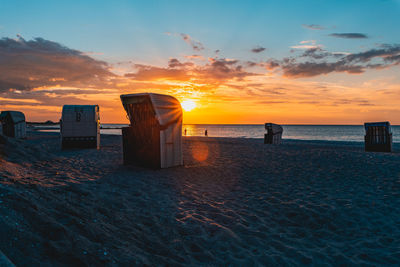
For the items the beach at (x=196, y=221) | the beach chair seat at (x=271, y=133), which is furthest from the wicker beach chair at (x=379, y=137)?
the beach at (x=196, y=221)

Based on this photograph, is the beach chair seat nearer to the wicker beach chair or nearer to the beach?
the wicker beach chair

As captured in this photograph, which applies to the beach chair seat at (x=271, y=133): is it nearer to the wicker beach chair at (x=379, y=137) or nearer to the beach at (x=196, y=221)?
the wicker beach chair at (x=379, y=137)

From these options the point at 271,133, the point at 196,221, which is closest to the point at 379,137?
the point at 271,133

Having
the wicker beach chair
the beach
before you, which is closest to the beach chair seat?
the wicker beach chair

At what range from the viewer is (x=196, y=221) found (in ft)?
16.1

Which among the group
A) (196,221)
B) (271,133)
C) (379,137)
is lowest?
(196,221)

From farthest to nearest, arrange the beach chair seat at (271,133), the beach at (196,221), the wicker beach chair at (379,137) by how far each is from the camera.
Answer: the beach chair seat at (271,133), the wicker beach chair at (379,137), the beach at (196,221)

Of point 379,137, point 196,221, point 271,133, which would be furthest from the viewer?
point 271,133

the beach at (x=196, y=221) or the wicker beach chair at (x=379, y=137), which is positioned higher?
the wicker beach chair at (x=379, y=137)

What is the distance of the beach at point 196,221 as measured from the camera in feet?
10.1

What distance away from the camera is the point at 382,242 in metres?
4.27

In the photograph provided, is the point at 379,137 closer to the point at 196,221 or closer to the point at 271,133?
the point at 271,133

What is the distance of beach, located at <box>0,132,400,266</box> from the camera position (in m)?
3.08

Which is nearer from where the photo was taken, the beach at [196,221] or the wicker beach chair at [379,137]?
the beach at [196,221]
